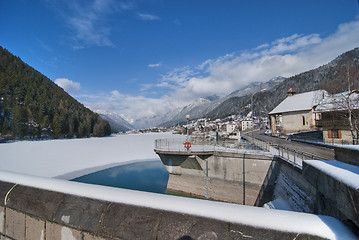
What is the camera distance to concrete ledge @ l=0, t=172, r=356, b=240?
146 centimetres

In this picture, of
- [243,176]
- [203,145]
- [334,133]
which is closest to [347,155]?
[243,176]

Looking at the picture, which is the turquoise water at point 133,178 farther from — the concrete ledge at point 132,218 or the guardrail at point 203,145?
the concrete ledge at point 132,218

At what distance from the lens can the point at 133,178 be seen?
83.7 ft

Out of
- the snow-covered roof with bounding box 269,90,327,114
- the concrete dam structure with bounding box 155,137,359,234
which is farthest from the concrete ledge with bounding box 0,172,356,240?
the snow-covered roof with bounding box 269,90,327,114

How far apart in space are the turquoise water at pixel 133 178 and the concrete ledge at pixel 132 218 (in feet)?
62.7

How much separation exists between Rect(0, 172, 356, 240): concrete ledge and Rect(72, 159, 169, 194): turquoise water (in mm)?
19098

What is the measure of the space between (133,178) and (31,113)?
255 feet

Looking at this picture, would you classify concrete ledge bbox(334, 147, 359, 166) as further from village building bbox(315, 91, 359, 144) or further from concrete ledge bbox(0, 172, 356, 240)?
village building bbox(315, 91, 359, 144)

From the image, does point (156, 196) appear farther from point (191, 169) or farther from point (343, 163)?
point (191, 169)

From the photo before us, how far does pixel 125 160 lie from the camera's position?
36.5m

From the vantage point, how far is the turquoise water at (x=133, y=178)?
72.4 ft

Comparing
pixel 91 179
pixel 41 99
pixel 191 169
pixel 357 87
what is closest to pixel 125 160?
pixel 91 179

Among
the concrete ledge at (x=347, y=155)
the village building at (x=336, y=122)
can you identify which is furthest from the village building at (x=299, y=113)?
the concrete ledge at (x=347, y=155)

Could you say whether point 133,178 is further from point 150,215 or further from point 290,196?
point 150,215
